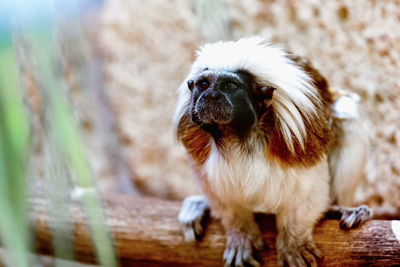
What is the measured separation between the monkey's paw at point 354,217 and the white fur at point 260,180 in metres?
0.12

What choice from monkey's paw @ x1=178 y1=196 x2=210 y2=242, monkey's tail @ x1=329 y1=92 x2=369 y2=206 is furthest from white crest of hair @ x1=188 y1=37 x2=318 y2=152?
monkey's paw @ x1=178 y1=196 x2=210 y2=242

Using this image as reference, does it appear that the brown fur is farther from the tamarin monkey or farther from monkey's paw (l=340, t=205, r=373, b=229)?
monkey's paw (l=340, t=205, r=373, b=229)

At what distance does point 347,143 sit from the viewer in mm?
2418

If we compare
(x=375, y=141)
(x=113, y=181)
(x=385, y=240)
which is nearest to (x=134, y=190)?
(x=113, y=181)

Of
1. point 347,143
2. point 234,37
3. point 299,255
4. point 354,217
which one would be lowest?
point 299,255

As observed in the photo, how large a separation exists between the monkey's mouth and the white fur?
0.22m

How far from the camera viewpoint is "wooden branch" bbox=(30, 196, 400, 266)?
2004mm

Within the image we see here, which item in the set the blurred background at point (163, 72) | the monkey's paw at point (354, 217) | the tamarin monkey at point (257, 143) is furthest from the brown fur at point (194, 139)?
the monkey's paw at point (354, 217)

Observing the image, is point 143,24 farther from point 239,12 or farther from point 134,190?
point 134,190

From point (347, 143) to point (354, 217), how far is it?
1.56 feet

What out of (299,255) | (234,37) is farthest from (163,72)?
(299,255)

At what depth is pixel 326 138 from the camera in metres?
2.11

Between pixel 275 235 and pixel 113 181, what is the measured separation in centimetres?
203

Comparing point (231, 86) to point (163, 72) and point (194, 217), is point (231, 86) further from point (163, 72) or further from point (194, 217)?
point (163, 72)
